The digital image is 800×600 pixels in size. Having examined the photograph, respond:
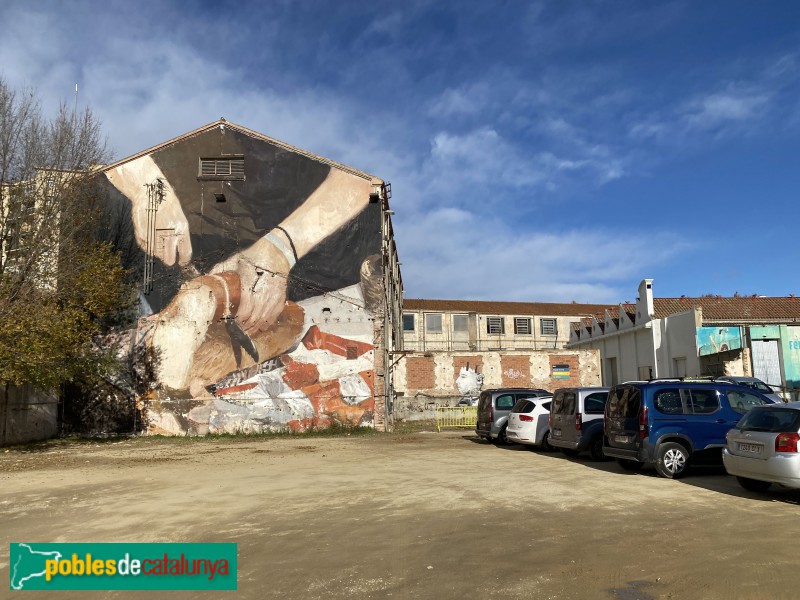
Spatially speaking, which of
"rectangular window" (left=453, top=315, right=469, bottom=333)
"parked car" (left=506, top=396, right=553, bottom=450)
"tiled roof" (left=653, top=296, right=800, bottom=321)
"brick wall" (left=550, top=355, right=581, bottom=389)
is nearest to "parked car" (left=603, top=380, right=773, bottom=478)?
"parked car" (left=506, top=396, right=553, bottom=450)

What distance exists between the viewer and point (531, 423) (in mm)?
17375

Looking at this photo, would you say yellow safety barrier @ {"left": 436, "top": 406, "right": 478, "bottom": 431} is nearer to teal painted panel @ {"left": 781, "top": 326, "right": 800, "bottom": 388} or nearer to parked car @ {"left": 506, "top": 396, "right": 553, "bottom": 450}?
parked car @ {"left": 506, "top": 396, "right": 553, "bottom": 450}

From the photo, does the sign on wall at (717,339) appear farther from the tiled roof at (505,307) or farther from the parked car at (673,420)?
the tiled roof at (505,307)

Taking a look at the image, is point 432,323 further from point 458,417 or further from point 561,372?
point 458,417

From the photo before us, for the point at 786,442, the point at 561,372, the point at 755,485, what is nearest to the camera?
the point at 786,442

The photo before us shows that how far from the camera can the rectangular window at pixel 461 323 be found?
5550cm

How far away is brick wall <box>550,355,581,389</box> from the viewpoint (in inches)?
1293

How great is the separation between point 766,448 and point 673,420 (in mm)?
2772

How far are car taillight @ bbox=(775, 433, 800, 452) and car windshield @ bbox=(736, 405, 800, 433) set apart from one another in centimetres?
14

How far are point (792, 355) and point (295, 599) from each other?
101ft

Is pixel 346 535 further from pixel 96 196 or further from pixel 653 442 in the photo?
pixel 96 196

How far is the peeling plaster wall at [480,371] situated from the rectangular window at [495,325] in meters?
22.8

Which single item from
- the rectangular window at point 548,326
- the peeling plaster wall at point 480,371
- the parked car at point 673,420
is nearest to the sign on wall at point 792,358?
the peeling plaster wall at point 480,371

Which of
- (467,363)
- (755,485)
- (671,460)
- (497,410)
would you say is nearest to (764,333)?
(467,363)
